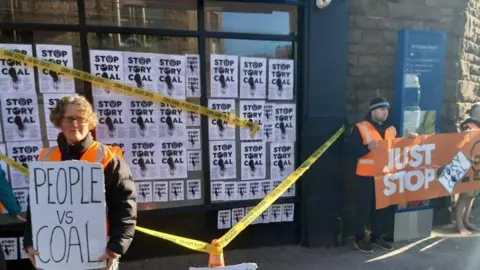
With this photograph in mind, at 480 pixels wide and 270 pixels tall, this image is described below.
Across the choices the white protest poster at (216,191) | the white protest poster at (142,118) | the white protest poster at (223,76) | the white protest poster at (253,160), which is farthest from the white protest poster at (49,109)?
the white protest poster at (253,160)

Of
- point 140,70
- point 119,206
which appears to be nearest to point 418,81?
point 140,70

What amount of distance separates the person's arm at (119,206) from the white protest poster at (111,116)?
1643 mm

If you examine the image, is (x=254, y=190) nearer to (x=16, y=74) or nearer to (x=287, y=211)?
(x=287, y=211)

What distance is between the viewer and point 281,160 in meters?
4.53

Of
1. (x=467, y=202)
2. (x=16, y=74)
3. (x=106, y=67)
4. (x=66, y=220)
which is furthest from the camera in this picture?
(x=467, y=202)

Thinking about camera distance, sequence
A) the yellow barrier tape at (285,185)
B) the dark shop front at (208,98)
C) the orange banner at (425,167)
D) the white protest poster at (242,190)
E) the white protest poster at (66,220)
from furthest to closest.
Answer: the white protest poster at (242,190) → the orange banner at (425,167) → the dark shop front at (208,98) → the yellow barrier tape at (285,185) → the white protest poster at (66,220)

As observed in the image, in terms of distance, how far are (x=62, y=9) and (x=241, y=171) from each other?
2442 mm

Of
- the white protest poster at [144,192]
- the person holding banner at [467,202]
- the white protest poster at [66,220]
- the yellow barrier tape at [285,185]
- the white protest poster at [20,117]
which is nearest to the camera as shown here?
the white protest poster at [66,220]

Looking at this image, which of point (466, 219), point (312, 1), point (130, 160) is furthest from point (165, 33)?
point (466, 219)

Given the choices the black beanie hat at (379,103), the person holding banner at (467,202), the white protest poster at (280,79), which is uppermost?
the white protest poster at (280,79)

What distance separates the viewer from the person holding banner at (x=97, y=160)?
2287 millimetres

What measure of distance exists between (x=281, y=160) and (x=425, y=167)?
5.46ft

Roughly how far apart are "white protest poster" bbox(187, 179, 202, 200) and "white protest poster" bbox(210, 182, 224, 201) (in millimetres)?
132

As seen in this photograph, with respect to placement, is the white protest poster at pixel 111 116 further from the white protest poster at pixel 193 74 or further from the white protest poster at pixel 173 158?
the white protest poster at pixel 193 74
